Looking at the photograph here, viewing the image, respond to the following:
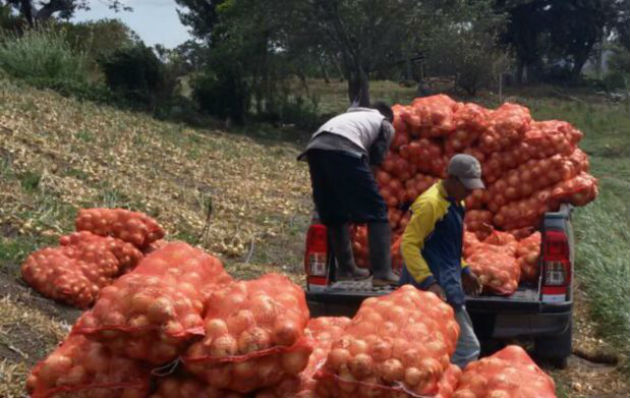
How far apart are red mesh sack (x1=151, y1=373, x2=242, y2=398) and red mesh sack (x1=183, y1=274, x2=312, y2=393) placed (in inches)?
1.6

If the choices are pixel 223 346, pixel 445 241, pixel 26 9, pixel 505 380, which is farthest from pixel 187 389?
pixel 26 9

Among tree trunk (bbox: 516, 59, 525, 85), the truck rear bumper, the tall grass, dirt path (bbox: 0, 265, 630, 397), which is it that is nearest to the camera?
dirt path (bbox: 0, 265, 630, 397)

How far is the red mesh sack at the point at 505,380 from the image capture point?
3305mm

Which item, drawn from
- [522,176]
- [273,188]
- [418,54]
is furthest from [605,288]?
[418,54]

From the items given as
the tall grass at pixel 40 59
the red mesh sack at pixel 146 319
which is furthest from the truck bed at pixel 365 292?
the tall grass at pixel 40 59

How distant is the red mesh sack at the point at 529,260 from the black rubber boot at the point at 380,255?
0.95 metres

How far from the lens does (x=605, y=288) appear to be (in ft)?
27.4

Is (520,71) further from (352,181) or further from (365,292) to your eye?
(365,292)

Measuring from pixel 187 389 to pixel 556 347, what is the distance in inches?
160

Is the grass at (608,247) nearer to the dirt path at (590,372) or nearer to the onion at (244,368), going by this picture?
the dirt path at (590,372)

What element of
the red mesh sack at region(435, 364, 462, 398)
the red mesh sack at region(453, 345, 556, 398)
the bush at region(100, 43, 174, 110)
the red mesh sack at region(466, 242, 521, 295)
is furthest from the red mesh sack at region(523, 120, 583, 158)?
the bush at region(100, 43, 174, 110)

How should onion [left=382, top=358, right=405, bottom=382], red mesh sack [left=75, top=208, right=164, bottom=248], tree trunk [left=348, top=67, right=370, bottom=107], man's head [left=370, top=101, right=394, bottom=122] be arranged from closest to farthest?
onion [left=382, top=358, right=405, bottom=382] < man's head [left=370, top=101, right=394, bottom=122] < red mesh sack [left=75, top=208, right=164, bottom=248] < tree trunk [left=348, top=67, right=370, bottom=107]

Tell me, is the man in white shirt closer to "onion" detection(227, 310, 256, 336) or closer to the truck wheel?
the truck wheel

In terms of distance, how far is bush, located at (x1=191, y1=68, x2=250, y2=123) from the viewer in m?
24.4
